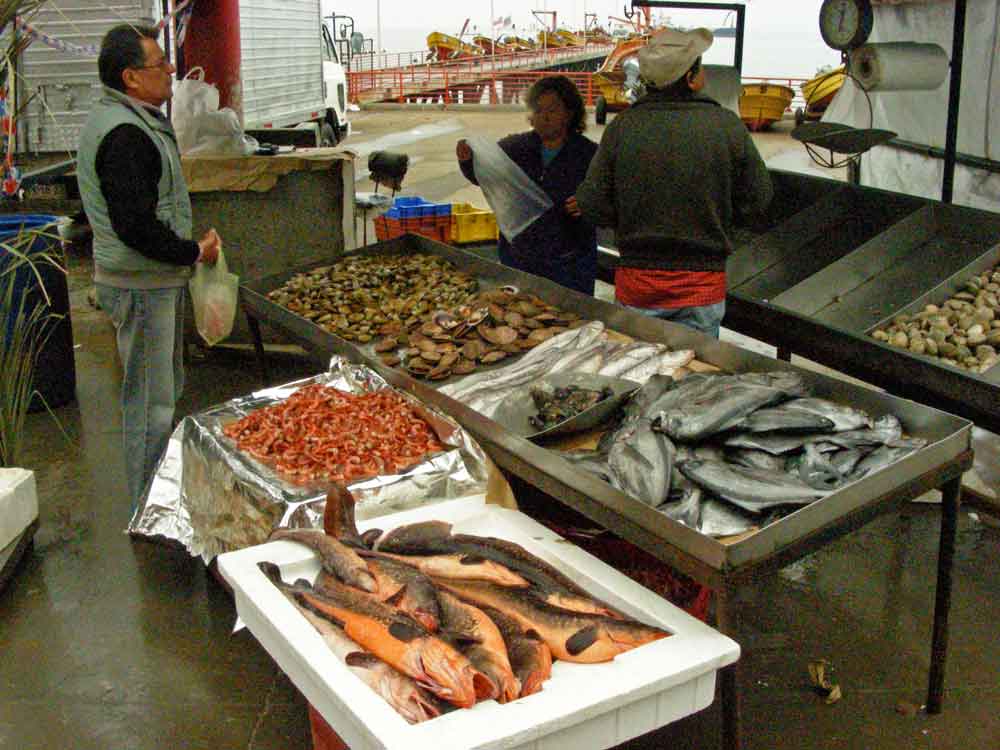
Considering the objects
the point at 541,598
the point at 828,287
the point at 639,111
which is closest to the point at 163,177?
the point at 639,111

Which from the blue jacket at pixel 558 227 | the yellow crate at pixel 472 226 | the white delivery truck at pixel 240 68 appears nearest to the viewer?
the blue jacket at pixel 558 227

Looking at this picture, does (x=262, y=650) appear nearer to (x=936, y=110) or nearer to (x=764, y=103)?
(x=936, y=110)

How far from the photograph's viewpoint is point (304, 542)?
295 centimetres

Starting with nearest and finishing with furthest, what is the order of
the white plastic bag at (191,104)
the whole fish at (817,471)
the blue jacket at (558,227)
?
the whole fish at (817,471), the blue jacket at (558,227), the white plastic bag at (191,104)

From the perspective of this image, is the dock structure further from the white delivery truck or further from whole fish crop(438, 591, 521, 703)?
whole fish crop(438, 591, 521, 703)

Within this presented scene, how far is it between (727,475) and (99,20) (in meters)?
10.4

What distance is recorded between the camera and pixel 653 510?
2.83m

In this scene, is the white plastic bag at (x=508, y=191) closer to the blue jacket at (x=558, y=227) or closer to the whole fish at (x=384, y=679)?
the blue jacket at (x=558, y=227)

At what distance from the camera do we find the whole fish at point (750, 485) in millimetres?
2885

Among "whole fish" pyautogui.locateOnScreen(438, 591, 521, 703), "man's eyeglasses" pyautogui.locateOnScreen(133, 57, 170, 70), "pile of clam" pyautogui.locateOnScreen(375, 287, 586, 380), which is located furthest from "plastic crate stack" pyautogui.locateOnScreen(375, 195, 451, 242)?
"whole fish" pyautogui.locateOnScreen(438, 591, 521, 703)

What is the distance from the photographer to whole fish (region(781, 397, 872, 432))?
329 cm

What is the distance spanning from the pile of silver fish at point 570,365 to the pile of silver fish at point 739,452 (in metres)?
0.48

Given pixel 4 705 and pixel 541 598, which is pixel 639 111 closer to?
pixel 541 598

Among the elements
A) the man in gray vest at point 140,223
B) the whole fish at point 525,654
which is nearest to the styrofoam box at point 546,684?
the whole fish at point 525,654
